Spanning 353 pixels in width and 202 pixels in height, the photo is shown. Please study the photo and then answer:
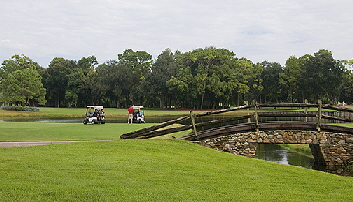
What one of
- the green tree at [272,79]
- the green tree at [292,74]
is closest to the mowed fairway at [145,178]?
the green tree at [292,74]

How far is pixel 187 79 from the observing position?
78.6 metres

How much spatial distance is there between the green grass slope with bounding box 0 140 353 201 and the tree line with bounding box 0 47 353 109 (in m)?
60.5

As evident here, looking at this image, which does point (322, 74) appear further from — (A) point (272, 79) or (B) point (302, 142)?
(B) point (302, 142)

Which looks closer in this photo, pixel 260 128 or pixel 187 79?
pixel 260 128

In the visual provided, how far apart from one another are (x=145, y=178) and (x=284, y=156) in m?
13.6

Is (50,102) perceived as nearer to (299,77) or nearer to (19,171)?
(299,77)

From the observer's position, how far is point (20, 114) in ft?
183

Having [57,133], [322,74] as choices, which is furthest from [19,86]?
[322,74]

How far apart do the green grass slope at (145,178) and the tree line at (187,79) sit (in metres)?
60.5

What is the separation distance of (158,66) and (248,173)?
7767cm

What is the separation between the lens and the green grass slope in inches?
241

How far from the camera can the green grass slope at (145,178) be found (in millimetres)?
6129

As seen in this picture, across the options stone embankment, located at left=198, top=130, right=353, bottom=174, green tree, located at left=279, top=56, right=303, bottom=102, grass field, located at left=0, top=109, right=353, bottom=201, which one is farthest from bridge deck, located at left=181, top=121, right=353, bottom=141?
green tree, located at left=279, top=56, right=303, bottom=102

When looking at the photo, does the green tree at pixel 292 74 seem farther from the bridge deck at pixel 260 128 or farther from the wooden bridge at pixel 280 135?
the bridge deck at pixel 260 128
